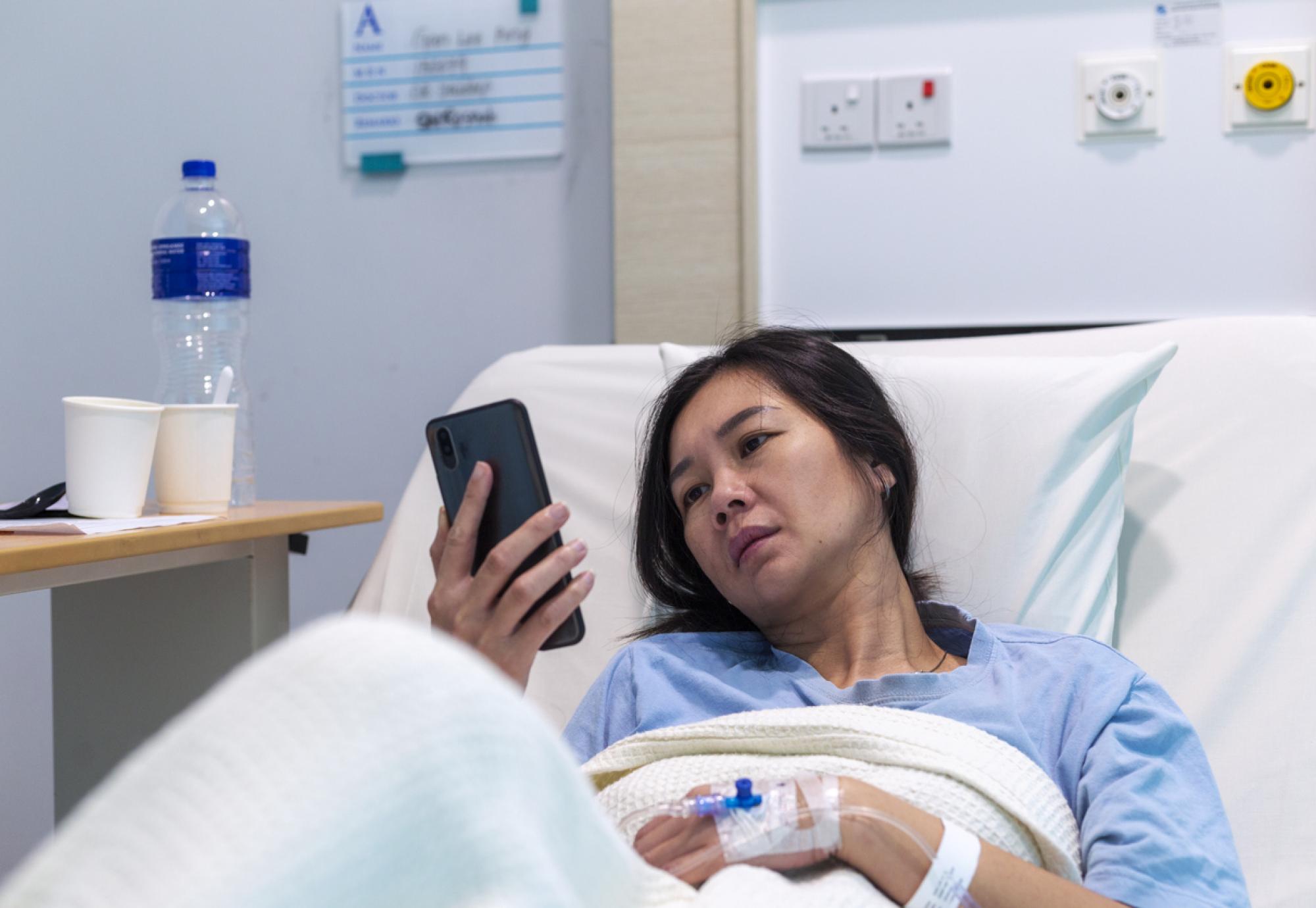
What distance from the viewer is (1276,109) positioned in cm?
179

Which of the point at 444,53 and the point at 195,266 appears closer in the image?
the point at 195,266

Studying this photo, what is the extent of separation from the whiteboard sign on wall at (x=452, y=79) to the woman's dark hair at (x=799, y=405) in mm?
1008

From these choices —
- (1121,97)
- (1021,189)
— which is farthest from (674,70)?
(1121,97)

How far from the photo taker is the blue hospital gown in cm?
87

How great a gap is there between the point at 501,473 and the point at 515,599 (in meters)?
0.15

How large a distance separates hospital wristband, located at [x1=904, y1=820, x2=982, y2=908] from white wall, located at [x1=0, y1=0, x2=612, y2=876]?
58.1 inches

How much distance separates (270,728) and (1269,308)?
1.75 metres

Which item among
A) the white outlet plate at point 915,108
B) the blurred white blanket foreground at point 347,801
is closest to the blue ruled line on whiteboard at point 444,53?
the white outlet plate at point 915,108

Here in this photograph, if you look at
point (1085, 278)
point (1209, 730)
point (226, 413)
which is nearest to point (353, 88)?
point (226, 413)

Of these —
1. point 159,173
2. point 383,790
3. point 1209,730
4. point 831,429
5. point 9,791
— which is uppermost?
point 159,173

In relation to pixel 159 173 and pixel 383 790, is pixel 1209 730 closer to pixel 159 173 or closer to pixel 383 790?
pixel 383 790

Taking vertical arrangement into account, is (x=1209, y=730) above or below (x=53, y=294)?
below

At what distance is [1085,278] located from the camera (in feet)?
6.23

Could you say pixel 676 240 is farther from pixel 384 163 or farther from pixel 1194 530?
pixel 1194 530
